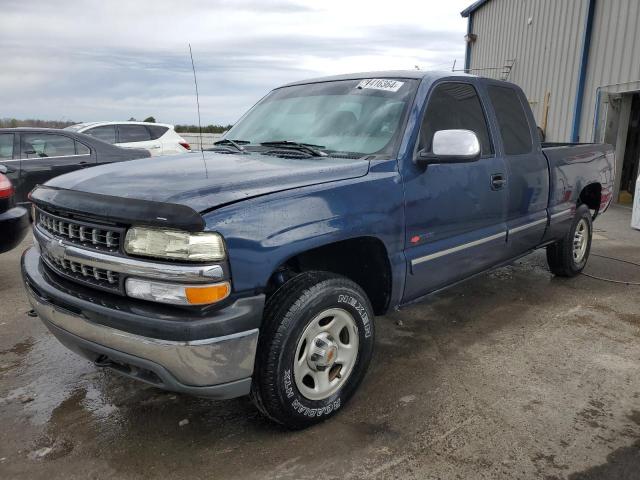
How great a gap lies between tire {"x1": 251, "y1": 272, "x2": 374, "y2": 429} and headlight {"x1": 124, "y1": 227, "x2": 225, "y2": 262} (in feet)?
1.55

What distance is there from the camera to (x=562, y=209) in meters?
4.91

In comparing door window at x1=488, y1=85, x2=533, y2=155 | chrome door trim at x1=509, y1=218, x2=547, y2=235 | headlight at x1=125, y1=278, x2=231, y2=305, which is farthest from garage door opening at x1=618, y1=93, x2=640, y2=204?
headlight at x1=125, y1=278, x2=231, y2=305

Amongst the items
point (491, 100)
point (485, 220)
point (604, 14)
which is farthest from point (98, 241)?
point (604, 14)

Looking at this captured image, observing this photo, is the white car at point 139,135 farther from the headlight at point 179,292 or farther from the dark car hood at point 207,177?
the headlight at point 179,292

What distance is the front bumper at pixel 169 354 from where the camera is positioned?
2.22m

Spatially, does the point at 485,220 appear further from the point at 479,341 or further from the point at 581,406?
the point at 581,406

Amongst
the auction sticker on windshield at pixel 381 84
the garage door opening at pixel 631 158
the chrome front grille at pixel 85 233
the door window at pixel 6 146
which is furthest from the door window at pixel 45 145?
the garage door opening at pixel 631 158

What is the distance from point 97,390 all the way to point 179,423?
688 millimetres

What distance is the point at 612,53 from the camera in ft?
35.1

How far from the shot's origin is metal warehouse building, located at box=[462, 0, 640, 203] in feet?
34.4

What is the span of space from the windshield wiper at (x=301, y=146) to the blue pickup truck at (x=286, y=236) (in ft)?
0.03

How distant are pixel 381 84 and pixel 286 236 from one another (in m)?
1.65

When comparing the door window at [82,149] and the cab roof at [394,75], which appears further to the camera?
the door window at [82,149]

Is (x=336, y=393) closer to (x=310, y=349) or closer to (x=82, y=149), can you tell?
(x=310, y=349)
